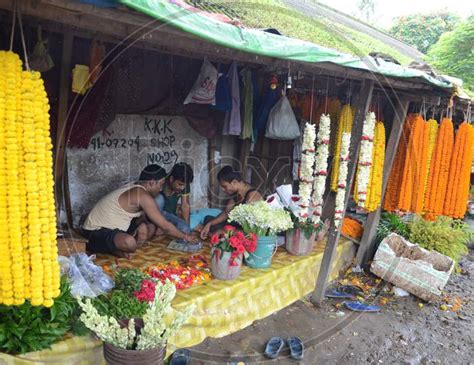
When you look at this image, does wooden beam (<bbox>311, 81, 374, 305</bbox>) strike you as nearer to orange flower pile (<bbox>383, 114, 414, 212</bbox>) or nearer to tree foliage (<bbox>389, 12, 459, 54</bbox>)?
orange flower pile (<bbox>383, 114, 414, 212</bbox>)

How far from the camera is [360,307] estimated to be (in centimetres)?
505

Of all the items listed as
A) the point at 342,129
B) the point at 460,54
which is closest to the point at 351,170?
the point at 342,129

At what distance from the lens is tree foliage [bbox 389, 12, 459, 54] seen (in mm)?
24000

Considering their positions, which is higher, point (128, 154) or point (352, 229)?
point (128, 154)

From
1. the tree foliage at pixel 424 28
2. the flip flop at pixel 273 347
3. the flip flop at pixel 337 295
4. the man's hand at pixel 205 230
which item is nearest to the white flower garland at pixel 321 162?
the flip flop at pixel 337 295

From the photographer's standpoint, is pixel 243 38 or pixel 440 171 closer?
pixel 243 38

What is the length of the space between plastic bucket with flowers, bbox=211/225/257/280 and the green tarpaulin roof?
1914 millimetres

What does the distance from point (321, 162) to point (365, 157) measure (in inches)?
24.4

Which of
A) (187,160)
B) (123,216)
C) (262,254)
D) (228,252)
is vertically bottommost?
(262,254)

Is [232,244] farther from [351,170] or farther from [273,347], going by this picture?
[351,170]

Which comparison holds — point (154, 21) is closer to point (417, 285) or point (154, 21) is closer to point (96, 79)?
point (96, 79)

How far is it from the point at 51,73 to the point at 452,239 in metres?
6.00

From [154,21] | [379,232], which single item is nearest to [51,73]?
[154,21]

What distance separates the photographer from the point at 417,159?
5.53 metres
